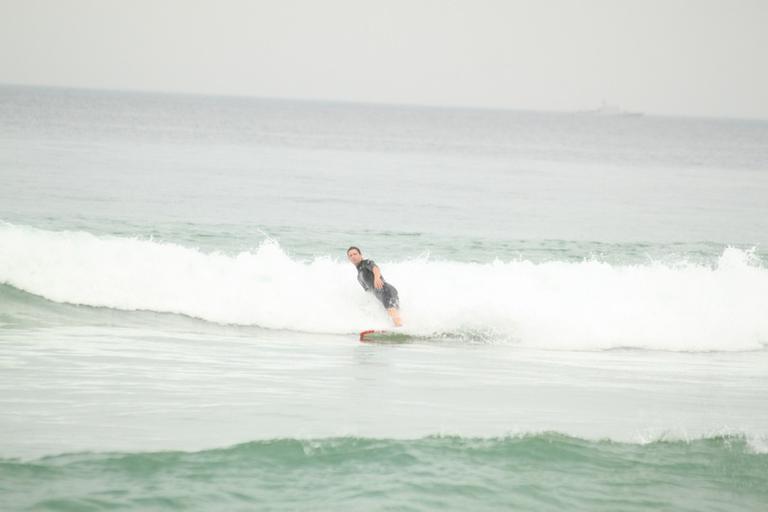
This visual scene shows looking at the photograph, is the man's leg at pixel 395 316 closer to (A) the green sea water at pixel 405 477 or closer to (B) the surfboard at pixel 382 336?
(B) the surfboard at pixel 382 336

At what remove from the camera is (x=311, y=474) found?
7848 mm

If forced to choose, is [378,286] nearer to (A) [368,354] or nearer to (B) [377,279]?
(B) [377,279]

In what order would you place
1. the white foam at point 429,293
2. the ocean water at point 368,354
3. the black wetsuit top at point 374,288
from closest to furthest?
1. the ocean water at point 368,354
2. the black wetsuit top at point 374,288
3. the white foam at point 429,293

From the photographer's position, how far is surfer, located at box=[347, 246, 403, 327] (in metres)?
15.4

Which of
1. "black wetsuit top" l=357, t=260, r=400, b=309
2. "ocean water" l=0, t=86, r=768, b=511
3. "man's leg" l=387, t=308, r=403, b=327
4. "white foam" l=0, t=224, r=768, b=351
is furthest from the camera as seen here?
"white foam" l=0, t=224, r=768, b=351

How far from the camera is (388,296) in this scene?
51.4 feet

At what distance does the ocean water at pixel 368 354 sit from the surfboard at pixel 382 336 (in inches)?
9.2

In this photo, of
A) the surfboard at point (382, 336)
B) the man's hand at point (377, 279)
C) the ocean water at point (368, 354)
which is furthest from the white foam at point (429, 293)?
the man's hand at point (377, 279)

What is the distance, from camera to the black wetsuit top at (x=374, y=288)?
15594mm

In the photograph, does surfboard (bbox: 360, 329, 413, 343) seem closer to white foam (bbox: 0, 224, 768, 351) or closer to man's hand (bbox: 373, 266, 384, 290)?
white foam (bbox: 0, 224, 768, 351)

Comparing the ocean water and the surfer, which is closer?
the ocean water

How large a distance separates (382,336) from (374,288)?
1.38 m

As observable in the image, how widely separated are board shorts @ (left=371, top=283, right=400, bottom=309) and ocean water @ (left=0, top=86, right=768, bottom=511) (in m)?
0.49

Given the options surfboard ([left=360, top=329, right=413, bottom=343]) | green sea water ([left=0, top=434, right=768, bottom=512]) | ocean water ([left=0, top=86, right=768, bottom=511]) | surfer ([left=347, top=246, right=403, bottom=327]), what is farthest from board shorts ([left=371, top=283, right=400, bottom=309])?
green sea water ([left=0, top=434, right=768, bottom=512])
